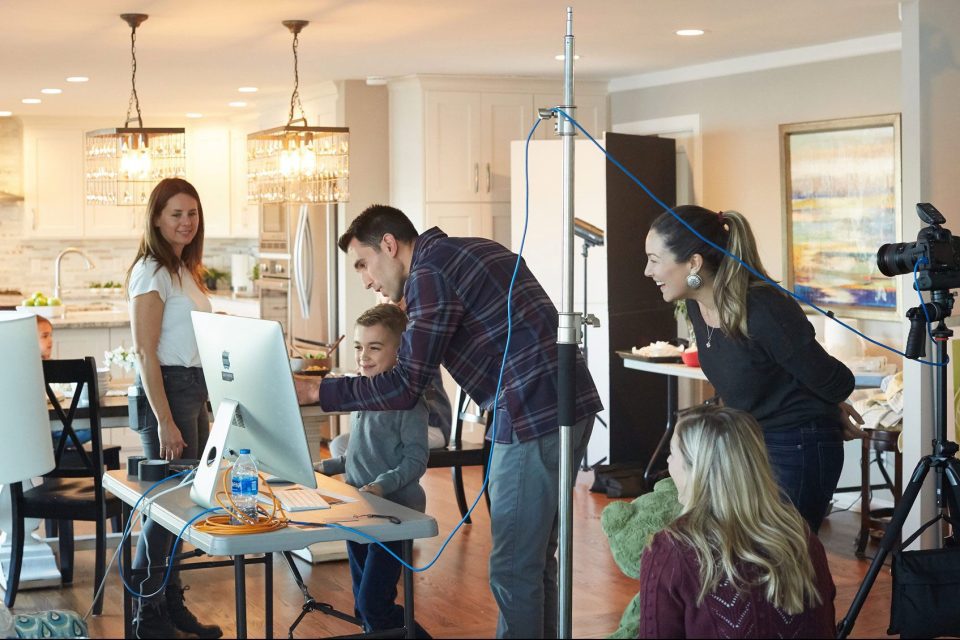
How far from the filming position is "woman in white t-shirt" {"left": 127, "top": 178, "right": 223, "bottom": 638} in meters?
3.70

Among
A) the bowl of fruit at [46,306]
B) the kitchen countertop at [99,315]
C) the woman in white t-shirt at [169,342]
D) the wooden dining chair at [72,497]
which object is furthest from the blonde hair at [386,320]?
the bowl of fruit at [46,306]

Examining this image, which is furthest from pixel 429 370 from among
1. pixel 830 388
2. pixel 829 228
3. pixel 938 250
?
pixel 829 228

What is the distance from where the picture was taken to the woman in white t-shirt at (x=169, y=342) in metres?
3.70

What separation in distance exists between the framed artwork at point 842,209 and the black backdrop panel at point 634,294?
0.77 metres

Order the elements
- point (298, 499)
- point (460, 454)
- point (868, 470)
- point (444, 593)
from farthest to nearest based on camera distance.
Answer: point (460, 454)
point (868, 470)
point (444, 593)
point (298, 499)

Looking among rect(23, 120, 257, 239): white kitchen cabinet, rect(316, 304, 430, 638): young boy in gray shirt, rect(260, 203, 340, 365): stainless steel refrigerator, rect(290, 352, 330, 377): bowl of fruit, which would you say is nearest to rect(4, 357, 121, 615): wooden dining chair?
rect(290, 352, 330, 377): bowl of fruit

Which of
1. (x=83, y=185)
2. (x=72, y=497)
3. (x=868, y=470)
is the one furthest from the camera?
(x=83, y=185)

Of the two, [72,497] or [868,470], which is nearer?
[72,497]

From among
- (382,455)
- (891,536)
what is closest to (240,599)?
(382,455)

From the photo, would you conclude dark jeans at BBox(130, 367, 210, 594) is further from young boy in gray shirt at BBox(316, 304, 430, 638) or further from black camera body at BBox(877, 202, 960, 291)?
black camera body at BBox(877, 202, 960, 291)

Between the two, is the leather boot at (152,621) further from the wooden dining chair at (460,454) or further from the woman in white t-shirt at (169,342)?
the wooden dining chair at (460,454)

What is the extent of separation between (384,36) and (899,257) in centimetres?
303

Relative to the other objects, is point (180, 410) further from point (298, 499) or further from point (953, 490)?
point (953, 490)

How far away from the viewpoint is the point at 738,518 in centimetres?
209
